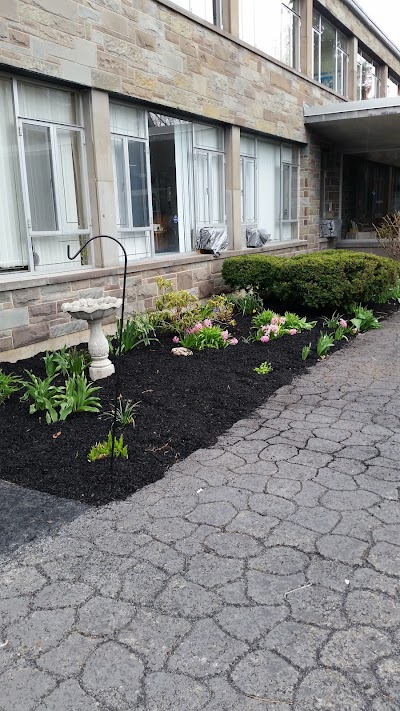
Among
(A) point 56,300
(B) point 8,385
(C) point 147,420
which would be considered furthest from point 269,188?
(C) point 147,420

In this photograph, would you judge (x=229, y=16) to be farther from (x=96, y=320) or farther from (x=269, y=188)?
(x=96, y=320)

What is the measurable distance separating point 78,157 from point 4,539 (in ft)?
17.8

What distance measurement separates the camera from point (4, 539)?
319cm

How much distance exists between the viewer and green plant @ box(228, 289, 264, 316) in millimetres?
9133

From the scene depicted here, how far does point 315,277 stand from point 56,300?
3.84 metres

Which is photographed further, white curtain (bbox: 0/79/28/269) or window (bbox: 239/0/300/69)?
window (bbox: 239/0/300/69)

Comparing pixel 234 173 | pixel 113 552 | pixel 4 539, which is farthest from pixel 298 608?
pixel 234 173

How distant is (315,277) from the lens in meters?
8.52

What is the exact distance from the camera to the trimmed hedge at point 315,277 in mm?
8492

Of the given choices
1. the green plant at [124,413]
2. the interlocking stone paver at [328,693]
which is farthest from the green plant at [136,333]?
the interlocking stone paver at [328,693]

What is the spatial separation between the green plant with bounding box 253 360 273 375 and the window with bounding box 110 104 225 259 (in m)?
3.01

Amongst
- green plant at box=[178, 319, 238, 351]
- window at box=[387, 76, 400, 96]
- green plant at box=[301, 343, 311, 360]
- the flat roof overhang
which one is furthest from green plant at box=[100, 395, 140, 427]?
window at box=[387, 76, 400, 96]

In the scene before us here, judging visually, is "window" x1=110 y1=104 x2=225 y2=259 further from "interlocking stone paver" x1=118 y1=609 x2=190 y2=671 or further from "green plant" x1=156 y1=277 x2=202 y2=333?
"interlocking stone paver" x1=118 y1=609 x2=190 y2=671

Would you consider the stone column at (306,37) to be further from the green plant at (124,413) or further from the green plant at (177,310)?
the green plant at (124,413)
